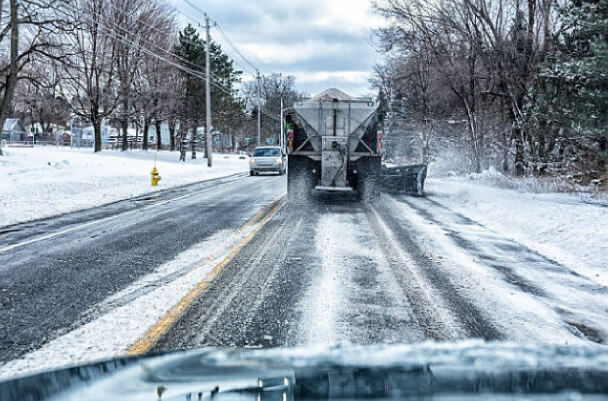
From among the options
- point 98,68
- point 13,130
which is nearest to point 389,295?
point 98,68

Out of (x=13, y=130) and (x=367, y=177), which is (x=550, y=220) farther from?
(x=13, y=130)

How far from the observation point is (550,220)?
10750 mm

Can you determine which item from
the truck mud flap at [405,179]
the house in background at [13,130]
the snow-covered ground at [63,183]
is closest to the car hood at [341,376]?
the snow-covered ground at [63,183]

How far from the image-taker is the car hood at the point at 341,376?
1953 mm

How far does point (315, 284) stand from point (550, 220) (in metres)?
6.74

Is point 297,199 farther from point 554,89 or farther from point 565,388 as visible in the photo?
point 565,388

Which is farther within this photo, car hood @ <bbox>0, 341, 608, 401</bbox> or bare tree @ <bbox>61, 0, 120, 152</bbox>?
bare tree @ <bbox>61, 0, 120, 152</bbox>

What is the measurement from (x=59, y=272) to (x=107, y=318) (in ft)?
7.46

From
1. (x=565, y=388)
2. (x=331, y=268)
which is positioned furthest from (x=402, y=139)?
(x=565, y=388)

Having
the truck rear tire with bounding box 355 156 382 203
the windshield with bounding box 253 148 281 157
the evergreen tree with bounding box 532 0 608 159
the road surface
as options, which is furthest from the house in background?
the road surface

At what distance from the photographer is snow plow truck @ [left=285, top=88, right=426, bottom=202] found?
14352mm

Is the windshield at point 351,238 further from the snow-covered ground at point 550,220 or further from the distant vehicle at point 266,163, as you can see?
the distant vehicle at point 266,163

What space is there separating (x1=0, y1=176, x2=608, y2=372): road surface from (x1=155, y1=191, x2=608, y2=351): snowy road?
17 millimetres

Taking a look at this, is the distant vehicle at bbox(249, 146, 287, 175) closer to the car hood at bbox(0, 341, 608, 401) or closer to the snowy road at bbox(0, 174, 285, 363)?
the snowy road at bbox(0, 174, 285, 363)
